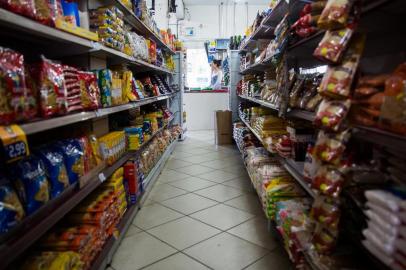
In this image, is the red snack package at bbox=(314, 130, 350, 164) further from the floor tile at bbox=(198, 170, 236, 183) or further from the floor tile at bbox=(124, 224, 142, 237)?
the floor tile at bbox=(198, 170, 236, 183)

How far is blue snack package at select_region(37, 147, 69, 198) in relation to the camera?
1.45 m

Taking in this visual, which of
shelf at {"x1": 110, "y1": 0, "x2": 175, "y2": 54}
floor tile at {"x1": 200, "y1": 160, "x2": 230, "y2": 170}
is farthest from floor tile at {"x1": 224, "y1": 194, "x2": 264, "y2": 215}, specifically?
shelf at {"x1": 110, "y1": 0, "x2": 175, "y2": 54}

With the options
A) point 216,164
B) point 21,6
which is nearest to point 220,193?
point 216,164

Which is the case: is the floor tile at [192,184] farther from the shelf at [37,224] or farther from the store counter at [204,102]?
the store counter at [204,102]

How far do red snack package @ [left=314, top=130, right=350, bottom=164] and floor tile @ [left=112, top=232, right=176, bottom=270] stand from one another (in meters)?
1.53

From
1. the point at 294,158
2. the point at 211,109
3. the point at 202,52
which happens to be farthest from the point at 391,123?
the point at 202,52

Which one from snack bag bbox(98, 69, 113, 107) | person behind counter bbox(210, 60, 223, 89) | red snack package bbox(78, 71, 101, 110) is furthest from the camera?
person behind counter bbox(210, 60, 223, 89)

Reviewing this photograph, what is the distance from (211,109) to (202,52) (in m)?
2.16

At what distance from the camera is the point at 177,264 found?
2.08 meters

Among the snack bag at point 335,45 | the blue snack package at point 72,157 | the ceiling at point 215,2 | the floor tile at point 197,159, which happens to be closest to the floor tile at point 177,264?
the blue snack package at point 72,157

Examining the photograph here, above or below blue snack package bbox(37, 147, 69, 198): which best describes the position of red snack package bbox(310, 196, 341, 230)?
below

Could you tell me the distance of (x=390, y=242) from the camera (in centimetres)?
89

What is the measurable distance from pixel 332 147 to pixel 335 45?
0.40 metres

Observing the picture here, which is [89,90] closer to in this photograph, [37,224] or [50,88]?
[50,88]
